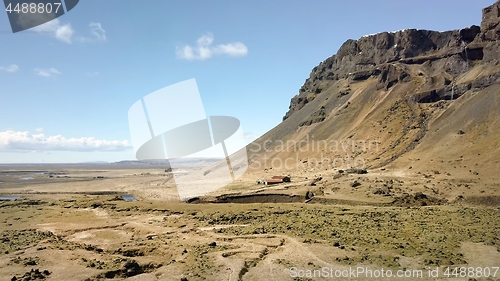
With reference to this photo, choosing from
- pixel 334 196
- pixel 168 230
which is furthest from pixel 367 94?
pixel 168 230

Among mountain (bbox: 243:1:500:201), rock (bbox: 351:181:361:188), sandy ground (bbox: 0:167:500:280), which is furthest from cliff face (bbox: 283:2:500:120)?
rock (bbox: 351:181:361:188)

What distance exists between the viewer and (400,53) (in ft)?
298

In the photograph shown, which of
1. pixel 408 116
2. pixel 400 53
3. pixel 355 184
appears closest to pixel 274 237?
pixel 355 184

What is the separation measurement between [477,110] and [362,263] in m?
49.4

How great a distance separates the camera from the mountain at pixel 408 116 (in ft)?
154

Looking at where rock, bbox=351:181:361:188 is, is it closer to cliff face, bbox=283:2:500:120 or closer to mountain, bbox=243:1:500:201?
mountain, bbox=243:1:500:201

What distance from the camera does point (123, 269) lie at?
749 inches

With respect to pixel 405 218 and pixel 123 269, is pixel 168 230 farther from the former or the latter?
pixel 405 218

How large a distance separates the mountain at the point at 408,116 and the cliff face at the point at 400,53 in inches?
10.2

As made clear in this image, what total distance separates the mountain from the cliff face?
260 mm

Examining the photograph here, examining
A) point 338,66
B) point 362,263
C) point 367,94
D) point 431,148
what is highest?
point 338,66

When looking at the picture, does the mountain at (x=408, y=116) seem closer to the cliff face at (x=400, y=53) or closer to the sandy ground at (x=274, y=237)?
the cliff face at (x=400, y=53)

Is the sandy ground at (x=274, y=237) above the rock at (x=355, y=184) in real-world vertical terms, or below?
below

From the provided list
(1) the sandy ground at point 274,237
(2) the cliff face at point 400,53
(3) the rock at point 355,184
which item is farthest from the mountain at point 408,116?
(3) the rock at point 355,184
